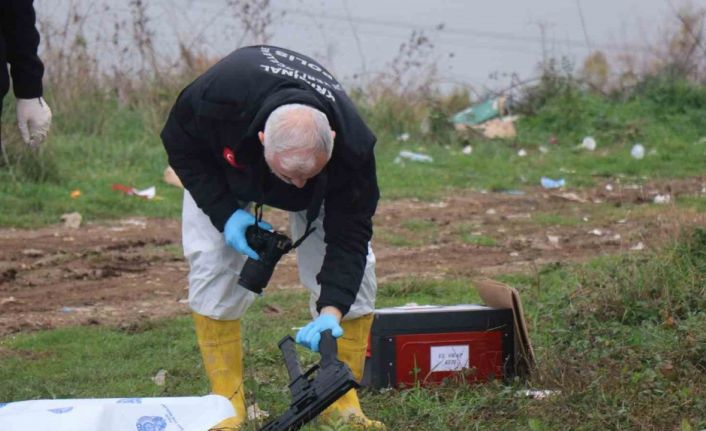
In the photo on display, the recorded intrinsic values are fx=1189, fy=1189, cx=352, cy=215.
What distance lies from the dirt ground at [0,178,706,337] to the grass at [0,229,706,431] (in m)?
0.32

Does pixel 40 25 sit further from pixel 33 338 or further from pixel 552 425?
pixel 552 425

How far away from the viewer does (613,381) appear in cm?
388

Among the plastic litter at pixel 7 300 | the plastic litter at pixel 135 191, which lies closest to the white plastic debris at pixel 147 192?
the plastic litter at pixel 135 191

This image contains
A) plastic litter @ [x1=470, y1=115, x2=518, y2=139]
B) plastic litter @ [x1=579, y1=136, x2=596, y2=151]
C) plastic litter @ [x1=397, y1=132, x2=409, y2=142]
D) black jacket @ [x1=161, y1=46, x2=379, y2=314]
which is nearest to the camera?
black jacket @ [x1=161, y1=46, x2=379, y2=314]

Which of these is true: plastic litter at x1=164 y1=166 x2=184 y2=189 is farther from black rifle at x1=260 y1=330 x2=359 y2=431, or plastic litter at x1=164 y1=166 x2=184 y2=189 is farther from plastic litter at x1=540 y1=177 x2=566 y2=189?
black rifle at x1=260 y1=330 x2=359 y2=431

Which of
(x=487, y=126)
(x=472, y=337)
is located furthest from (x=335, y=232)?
(x=487, y=126)

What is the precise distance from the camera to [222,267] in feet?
12.5

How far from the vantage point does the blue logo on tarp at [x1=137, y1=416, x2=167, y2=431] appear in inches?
129

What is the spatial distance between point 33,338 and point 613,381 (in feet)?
8.73

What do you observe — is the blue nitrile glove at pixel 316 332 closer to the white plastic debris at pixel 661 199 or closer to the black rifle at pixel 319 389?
the black rifle at pixel 319 389

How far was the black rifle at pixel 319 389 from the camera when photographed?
3.20 meters

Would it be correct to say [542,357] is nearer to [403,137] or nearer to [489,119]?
[403,137]

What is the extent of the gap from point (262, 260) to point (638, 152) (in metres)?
7.42

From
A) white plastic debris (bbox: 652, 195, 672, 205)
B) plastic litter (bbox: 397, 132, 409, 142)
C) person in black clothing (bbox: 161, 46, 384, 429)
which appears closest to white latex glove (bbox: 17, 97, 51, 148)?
person in black clothing (bbox: 161, 46, 384, 429)
